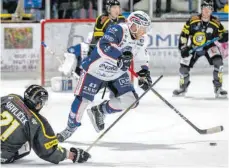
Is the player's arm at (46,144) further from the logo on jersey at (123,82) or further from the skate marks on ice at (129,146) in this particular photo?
the logo on jersey at (123,82)

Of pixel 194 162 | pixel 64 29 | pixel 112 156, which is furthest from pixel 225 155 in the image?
pixel 64 29

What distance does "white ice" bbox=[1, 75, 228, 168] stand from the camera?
16.5 ft

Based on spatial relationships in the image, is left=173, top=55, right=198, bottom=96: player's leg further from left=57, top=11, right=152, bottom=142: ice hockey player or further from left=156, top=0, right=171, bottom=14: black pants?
left=156, top=0, right=171, bottom=14: black pants

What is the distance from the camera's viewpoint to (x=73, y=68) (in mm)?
8602

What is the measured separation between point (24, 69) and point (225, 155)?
4.95 meters

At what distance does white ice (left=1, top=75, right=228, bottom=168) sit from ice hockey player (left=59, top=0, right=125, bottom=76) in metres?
0.35

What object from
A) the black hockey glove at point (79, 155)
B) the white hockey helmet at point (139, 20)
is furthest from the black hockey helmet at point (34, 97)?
the white hockey helmet at point (139, 20)

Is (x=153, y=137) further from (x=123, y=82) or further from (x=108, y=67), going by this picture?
(x=108, y=67)

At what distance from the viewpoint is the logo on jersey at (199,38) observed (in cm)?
825

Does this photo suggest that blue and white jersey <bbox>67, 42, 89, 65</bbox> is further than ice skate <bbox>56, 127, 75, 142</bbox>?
Yes

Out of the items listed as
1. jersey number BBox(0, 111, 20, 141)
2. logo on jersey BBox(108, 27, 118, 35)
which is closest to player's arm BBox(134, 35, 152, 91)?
logo on jersey BBox(108, 27, 118, 35)

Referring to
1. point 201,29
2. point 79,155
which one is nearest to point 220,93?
point 201,29

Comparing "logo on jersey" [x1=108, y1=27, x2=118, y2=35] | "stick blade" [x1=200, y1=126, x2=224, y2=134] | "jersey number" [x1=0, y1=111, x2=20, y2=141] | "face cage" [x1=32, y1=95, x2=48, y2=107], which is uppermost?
"logo on jersey" [x1=108, y1=27, x2=118, y2=35]

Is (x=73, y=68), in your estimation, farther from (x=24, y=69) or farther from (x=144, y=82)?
(x=144, y=82)
